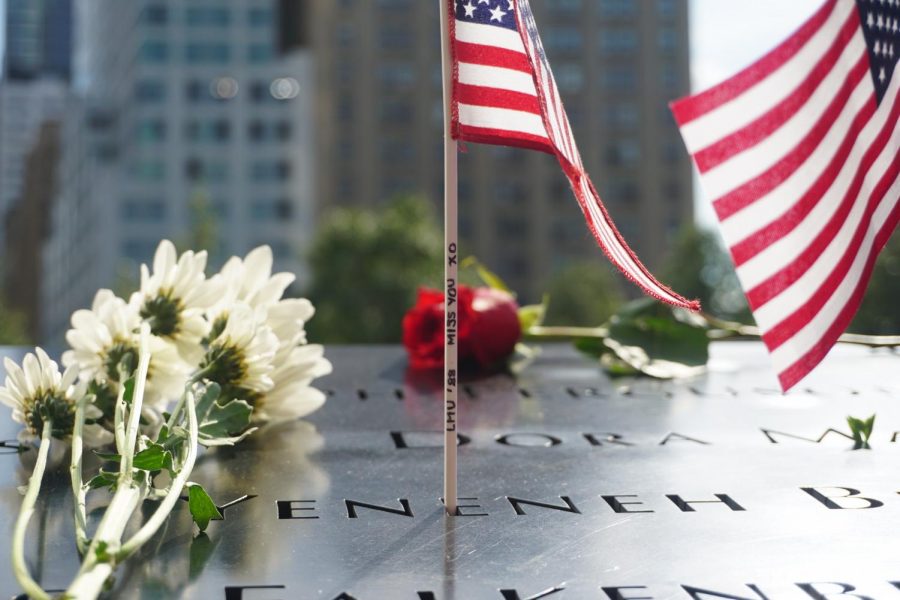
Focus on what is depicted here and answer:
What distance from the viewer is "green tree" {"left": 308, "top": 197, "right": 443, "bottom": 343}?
38.4 metres

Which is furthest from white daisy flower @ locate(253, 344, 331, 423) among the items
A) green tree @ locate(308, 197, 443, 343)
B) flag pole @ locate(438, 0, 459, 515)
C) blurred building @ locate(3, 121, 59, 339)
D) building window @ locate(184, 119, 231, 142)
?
blurred building @ locate(3, 121, 59, 339)

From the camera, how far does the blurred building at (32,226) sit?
8794 centimetres

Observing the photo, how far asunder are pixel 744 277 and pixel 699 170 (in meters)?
0.23

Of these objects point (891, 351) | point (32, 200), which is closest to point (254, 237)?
point (32, 200)

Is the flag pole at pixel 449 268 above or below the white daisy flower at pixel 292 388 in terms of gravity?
above

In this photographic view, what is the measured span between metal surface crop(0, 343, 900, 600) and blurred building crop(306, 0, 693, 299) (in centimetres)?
6041

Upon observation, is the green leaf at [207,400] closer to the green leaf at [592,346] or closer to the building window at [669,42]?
the green leaf at [592,346]

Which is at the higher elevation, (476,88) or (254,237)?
(476,88)

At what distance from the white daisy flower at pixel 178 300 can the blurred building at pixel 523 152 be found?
2388 inches

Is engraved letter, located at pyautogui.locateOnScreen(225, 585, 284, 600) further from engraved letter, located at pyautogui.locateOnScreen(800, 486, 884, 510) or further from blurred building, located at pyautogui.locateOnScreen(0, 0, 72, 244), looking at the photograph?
blurred building, located at pyautogui.locateOnScreen(0, 0, 72, 244)

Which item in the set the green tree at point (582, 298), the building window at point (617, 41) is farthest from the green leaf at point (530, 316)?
the building window at point (617, 41)

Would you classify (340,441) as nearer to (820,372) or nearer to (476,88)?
(476,88)

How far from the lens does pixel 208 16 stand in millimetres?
64250

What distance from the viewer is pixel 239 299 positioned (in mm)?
2211
